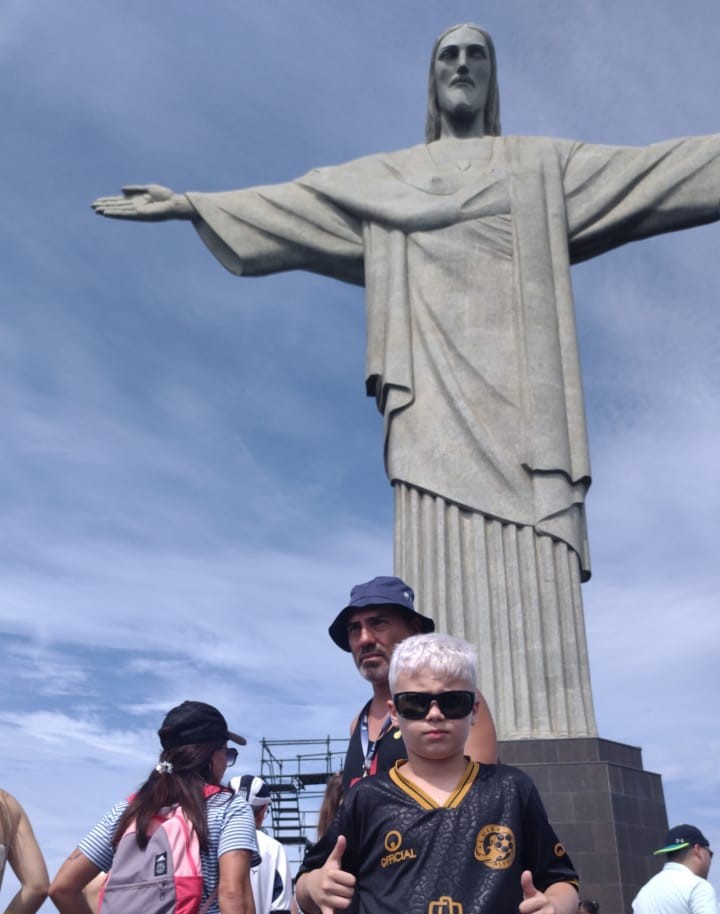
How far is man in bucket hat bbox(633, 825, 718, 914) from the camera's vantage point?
493 cm

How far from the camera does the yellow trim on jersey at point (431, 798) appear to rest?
2.52 m

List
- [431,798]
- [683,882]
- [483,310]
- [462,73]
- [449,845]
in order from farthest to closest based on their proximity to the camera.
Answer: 1. [462,73]
2. [483,310]
3. [683,882]
4. [431,798]
5. [449,845]

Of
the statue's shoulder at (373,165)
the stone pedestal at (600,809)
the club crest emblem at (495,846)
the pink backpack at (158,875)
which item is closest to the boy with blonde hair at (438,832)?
the club crest emblem at (495,846)

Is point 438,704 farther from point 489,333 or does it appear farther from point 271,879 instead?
point 489,333

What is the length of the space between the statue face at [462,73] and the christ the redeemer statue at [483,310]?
0.06ft

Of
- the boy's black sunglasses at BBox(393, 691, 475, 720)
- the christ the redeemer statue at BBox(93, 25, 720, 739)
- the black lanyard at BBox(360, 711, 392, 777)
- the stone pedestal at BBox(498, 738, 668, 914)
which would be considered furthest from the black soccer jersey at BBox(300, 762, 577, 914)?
the christ the redeemer statue at BBox(93, 25, 720, 739)

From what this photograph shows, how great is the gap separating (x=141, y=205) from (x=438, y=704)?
859 centimetres

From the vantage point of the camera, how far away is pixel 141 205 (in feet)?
33.5

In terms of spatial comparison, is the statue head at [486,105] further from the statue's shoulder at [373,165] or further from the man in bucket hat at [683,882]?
the man in bucket hat at [683,882]

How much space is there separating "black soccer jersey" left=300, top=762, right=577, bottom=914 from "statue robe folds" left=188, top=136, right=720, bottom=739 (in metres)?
5.51

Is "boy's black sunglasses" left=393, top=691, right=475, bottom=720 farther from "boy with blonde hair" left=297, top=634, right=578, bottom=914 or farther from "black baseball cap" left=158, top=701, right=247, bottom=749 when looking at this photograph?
"black baseball cap" left=158, top=701, right=247, bottom=749

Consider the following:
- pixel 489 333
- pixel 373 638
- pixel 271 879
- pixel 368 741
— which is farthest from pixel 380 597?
pixel 489 333

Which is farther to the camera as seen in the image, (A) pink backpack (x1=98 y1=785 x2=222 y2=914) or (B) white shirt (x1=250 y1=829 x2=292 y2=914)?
(B) white shirt (x1=250 y1=829 x2=292 y2=914)

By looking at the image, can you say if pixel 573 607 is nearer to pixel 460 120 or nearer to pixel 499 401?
pixel 499 401
